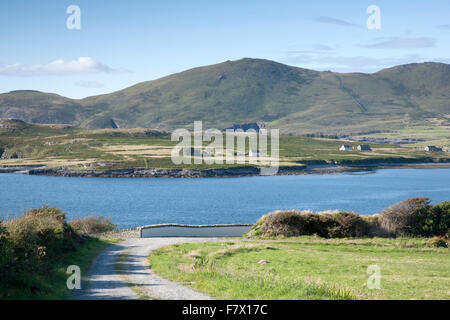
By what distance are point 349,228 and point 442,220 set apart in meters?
6.78

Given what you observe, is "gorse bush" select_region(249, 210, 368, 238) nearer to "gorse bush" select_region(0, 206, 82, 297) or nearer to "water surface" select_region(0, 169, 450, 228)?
"gorse bush" select_region(0, 206, 82, 297)

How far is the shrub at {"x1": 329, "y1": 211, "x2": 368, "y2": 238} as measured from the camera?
3856cm

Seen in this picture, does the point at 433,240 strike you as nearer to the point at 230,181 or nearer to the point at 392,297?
the point at 392,297

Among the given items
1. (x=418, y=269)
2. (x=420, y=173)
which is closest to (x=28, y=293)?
(x=418, y=269)

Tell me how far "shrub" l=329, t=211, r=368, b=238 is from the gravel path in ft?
52.0

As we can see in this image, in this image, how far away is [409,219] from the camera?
38.3 meters

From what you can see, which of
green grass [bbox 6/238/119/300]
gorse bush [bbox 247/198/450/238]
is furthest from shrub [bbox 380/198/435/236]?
green grass [bbox 6/238/119/300]

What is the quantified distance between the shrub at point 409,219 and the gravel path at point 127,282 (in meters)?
19.3

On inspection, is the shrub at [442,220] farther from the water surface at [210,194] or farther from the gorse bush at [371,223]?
the water surface at [210,194]

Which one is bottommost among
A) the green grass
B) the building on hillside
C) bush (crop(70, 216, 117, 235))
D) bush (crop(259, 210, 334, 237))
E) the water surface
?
the water surface

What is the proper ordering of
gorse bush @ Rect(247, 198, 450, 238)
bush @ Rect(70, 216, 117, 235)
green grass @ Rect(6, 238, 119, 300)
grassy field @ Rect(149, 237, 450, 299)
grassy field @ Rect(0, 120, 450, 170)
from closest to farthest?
green grass @ Rect(6, 238, 119, 300)
grassy field @ Rect(149, 237, 450, 299)
gorse bush @ Rect(247, 198, 450, 238)
bush @ Rect(70, 216, 117, 235)
grassy field @ Rect(0, 120, 450, 170)

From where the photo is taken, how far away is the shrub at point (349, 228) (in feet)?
127

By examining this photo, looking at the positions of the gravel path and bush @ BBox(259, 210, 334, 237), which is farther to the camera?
bush @ BBox(259, 210, 334, 237)

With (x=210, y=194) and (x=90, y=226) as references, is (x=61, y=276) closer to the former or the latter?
(x=90, y=226)
